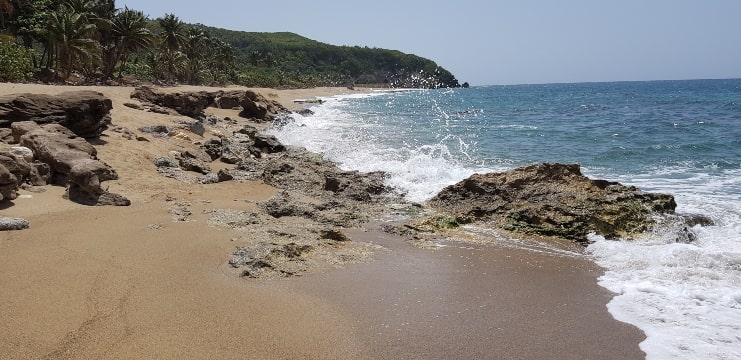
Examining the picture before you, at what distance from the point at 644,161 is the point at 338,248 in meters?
13.9

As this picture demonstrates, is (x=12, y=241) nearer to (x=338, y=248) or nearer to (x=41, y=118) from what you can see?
(x=338, y=248)

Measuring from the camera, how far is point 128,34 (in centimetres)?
4547

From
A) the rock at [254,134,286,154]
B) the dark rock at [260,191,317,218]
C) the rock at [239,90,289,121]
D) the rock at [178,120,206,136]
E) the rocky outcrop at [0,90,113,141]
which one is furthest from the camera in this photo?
the rock at [239,90,289,121]

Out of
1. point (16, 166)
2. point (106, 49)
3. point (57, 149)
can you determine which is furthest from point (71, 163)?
point (106, 49)

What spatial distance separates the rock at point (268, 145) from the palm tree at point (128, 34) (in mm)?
33961

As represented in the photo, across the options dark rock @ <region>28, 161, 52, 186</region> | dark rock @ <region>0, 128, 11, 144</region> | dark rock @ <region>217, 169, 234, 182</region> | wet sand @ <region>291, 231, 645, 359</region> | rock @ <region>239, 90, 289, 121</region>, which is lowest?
wet sand @ <region>291, 231, 645, 359</region>

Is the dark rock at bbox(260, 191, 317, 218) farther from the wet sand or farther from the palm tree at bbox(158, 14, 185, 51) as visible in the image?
the palm tree at bbox(158, 14, 185, 51)

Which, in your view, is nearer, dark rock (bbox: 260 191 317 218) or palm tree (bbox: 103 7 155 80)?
dark rock (bbox: 260 191 317 218)

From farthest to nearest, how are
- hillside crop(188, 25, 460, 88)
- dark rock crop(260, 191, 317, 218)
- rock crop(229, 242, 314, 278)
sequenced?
1. hillside crop(188, 25, 460, 88)
2. dark rock crop(260, 191, 317, 218)
3. rock crop(229, 242, 314, 278)

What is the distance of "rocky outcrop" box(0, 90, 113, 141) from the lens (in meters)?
11.2

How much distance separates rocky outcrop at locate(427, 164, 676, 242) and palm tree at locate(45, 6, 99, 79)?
114 feet

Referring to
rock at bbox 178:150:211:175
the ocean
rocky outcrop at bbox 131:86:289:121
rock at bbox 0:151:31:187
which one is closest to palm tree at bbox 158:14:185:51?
rocky outcrop at bbox 131:86:289:121

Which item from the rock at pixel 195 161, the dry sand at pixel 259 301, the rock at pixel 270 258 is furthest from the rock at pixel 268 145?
the rock at pixel 270 258

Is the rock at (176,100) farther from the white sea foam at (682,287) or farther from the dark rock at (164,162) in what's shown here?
the white sea foam at (682,287)
